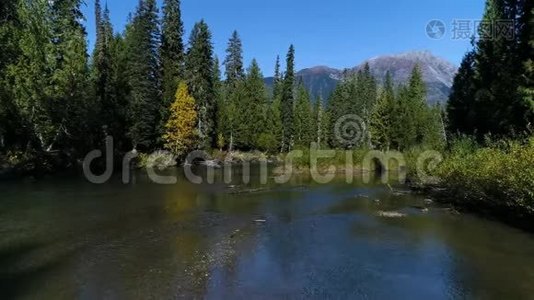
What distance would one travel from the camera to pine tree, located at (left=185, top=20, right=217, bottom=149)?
6738 cm

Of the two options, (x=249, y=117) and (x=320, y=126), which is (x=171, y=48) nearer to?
(x=249, y=117)

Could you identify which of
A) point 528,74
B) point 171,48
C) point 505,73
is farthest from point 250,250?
point 171,48

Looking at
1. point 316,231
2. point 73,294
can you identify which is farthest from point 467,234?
point 73,294

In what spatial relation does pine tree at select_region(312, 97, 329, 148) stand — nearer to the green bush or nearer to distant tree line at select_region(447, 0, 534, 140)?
distant tree line at select_region(447, 0, 534, 140)

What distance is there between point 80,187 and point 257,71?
64.5 meters

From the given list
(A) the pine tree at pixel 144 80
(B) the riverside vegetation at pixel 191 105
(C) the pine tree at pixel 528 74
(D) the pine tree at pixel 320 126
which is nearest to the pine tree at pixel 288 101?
(B) the riverside vegetation at pixel 191 105

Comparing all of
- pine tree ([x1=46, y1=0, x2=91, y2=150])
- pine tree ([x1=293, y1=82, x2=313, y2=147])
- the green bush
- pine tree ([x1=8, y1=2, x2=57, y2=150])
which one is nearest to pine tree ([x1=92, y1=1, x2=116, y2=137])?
pine tree ([x1=46, y1=0, x2=91, y2=150])

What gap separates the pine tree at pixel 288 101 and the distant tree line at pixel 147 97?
19 cm

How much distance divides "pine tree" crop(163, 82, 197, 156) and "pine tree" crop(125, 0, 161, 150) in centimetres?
172

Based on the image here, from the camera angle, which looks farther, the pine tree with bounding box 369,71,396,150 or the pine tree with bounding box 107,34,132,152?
the pine tree with bounding box 369,71,396,150

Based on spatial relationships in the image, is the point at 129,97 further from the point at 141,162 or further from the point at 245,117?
the point at 245,117

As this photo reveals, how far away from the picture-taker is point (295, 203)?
31.0 metres

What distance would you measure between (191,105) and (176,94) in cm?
232

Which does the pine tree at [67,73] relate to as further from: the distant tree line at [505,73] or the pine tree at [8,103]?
the distant tree line at [505,73]
